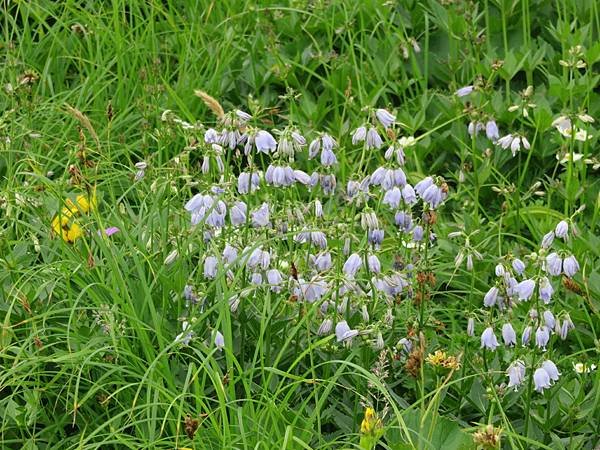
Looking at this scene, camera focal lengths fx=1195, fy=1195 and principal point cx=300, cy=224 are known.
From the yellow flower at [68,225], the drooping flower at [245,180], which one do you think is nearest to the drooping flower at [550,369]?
the drooping flower at [245,180]

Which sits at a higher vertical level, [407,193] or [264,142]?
[264,142]

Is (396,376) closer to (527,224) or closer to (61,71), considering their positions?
(527,224)

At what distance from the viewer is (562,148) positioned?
3906 mm

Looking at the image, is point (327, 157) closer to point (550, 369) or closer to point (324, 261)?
point (324, 261)

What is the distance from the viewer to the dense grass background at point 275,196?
2.77m

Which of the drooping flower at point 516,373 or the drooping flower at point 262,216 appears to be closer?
the drooping flower at point 516,373

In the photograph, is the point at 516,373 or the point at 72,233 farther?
the point at 72,233

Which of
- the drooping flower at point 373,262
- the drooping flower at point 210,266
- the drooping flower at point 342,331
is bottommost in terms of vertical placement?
the drooping flower at point 342,331

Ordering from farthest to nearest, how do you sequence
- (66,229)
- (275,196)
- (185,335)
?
(66,229) < (275,196) < (185,335)

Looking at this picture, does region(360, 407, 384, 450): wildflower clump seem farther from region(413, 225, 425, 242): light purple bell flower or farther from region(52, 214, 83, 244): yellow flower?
region(52, 214, 83, 244): yellow flower

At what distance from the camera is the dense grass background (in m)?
2.77

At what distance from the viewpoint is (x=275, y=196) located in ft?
10.0

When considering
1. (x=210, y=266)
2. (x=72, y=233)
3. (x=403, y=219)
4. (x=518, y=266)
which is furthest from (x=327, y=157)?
(x=72, y=233)

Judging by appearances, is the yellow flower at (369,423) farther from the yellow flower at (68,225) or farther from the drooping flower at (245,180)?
the yellow flower at (68,225)
